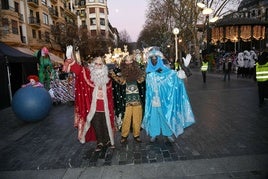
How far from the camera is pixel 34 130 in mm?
6664

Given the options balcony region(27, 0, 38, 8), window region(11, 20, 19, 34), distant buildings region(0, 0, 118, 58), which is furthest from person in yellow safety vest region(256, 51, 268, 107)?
balcony region(27, 0, 38, 8)

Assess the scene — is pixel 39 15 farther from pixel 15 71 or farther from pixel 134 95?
pixel 134 95

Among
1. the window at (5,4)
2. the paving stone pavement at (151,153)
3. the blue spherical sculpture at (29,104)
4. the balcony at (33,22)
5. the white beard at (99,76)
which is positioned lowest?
the paving stone pavement at (151,153)

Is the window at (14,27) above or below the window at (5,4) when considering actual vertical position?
below

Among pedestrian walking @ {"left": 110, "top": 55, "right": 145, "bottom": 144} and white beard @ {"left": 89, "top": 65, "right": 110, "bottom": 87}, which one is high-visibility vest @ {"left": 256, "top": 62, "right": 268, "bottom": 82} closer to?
pedestrian walking @ {"left": 110, "top": 55, "right": 145, "bottom": 144}

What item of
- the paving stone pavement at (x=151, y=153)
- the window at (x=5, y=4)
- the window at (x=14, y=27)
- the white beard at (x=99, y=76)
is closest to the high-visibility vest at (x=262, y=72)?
the paving stone pavement at (x=151, y=153)

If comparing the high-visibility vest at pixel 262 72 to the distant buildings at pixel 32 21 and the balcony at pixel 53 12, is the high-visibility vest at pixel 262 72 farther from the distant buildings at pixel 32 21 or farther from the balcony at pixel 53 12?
the balcony at pixel 53 12

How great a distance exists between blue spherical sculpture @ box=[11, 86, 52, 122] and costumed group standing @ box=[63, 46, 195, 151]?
3040 mm

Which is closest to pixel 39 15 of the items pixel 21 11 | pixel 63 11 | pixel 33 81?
pixel 21 11

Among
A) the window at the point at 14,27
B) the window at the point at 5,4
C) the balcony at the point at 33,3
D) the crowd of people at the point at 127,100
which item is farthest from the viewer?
the balcony at the point at 33,3

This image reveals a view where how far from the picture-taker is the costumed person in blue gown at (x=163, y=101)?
15.6 ft

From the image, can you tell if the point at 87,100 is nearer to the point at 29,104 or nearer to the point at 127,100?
the point at 127,100

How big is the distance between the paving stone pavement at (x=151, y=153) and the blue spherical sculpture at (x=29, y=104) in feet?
1.48

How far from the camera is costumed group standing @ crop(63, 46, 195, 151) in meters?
4.65
